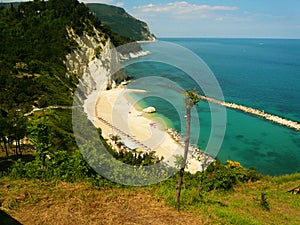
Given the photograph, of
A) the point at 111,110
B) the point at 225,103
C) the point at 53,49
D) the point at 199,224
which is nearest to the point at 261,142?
the point at 225,103

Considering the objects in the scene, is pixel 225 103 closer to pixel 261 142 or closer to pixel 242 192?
pixel 261 142

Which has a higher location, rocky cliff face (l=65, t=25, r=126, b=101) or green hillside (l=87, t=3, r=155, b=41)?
green hillside (l=87, t=3, r=155, b=41)

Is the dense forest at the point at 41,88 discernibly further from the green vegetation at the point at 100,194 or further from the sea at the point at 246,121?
the sea at the point at 246,121

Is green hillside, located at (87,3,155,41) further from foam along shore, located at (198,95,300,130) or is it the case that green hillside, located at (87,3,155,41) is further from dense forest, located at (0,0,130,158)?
foam along shore, located at (198,95,300,130)

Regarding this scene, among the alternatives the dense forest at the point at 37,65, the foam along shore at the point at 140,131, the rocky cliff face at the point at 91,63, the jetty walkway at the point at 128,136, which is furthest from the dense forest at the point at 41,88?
the foam along shore at the point at 140,131

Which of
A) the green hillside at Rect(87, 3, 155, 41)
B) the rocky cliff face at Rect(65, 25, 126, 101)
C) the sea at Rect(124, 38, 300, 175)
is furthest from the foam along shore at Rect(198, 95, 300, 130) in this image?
the green hillside at Rect(87, 3, 155, 41)

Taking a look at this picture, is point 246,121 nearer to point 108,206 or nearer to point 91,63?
point 91,63
